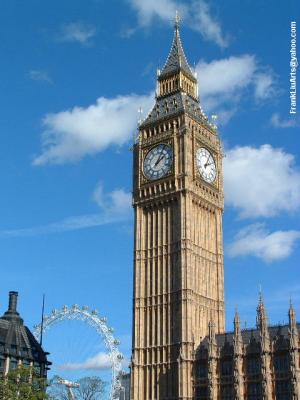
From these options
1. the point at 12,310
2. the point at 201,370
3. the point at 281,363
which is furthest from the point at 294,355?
the point at 12,310

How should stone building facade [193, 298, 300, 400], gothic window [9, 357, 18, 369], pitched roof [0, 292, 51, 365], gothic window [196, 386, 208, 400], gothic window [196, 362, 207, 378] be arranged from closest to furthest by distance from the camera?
stone building facade [193, 298, 300, 400] → gothic window [196, 386, 208, 400] → gothic window [196, 362, 207, 378] → gothic window [9, 357, 18, 369] → pitched roof [0, 292, 51, 365]

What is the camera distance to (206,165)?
125 meters

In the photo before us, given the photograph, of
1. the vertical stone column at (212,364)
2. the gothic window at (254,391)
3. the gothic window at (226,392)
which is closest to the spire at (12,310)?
the vertical stone column at (212,364)

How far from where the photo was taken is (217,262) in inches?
4793

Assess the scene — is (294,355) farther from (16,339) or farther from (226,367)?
(16,339)

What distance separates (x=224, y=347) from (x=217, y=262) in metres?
19.5

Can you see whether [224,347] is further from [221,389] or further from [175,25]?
[175,25]

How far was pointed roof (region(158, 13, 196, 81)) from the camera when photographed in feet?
440

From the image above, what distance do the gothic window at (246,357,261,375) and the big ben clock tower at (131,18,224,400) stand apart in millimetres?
9430

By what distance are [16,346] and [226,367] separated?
3360cm

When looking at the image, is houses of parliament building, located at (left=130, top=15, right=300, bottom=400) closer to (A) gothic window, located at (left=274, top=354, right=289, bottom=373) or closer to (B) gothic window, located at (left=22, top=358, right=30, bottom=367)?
(A) gothic window, located at (left=274, top=354, right=289, bottom=373)

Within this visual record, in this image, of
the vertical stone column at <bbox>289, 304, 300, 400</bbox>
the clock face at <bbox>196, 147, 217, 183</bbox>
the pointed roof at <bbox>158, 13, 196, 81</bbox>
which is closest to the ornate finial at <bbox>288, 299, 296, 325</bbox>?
the vertical stone column at <bbox>289, 304, 300, 400</bbox>

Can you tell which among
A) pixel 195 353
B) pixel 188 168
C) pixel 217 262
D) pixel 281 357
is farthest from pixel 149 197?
pixel 281 357

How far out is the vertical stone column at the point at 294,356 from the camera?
96000 mm
